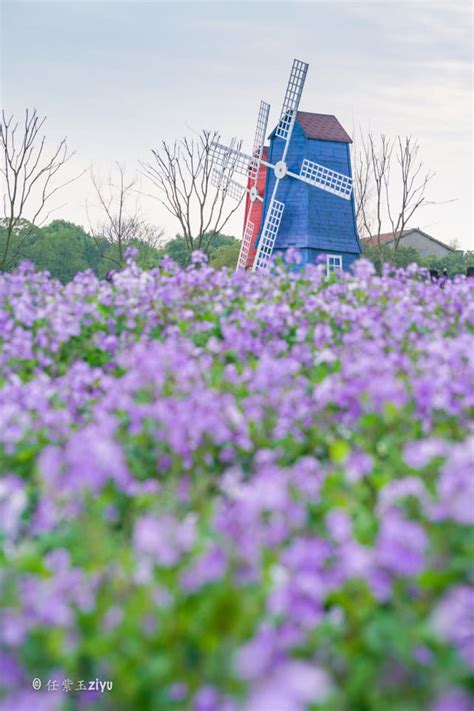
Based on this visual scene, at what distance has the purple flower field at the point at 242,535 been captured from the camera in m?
2.37

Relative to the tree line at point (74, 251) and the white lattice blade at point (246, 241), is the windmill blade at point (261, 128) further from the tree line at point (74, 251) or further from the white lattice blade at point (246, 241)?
the tree line at point (74, 251)

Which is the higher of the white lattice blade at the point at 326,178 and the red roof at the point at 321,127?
the red roof at the point at 321,127

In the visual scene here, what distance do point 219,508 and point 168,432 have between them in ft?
3.79

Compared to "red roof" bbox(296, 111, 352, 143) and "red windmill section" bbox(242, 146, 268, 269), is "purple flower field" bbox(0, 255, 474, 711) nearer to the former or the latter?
"red roof" bbox(296, 111, 352, 143)

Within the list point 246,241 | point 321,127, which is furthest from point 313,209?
point 246,241

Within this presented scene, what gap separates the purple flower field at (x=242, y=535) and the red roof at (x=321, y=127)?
1670 cm

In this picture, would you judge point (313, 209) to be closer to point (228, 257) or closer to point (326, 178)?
point (326, 178)

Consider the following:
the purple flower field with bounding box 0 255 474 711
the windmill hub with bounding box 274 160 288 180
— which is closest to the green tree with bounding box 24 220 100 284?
the windmill hub with bounding box 274 160 288 180

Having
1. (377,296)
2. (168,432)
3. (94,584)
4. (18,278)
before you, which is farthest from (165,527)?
(18,278)

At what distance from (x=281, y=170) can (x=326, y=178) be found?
3.86 feet

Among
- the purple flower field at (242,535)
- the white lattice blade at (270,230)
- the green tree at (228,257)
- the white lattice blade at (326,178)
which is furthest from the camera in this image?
the green tree at (228,257)

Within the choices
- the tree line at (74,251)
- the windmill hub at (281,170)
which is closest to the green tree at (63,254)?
the tree line at (74,251)

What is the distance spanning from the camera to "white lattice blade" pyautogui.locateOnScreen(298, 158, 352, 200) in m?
20.9

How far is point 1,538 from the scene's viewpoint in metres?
3.31
